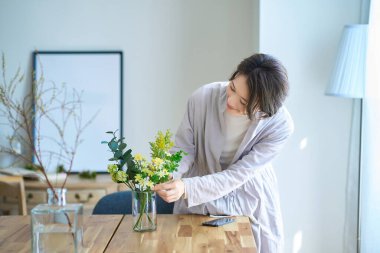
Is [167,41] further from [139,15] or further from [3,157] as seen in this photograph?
[3,157]

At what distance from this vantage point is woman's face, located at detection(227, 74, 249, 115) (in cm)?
235

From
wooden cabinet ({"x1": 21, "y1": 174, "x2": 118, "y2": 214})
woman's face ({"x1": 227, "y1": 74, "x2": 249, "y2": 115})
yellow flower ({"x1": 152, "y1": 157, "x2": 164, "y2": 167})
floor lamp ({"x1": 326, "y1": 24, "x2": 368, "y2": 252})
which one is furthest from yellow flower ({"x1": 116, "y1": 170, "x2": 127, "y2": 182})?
wooden cabinet ({"x1": 21, "y1": 174, "x2": 118, "y2": 214})

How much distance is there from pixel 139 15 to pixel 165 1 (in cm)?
22

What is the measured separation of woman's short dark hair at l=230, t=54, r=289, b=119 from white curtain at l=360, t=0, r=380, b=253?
1.08m

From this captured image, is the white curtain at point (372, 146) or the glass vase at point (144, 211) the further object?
the white curtain at point (372, 146)

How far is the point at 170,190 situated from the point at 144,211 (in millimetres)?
127

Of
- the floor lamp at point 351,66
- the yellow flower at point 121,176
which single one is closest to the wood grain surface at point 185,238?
the yellow flower at point 121,176

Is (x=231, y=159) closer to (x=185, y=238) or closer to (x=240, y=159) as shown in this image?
(x=240, y=159)

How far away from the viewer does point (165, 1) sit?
446cm

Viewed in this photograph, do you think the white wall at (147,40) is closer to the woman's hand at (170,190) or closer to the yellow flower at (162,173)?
the woman's hand at (170,190)

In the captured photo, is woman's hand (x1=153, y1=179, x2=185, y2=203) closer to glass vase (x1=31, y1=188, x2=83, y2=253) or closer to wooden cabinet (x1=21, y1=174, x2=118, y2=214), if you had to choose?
glass vase (x1=31, y1=188, x2=83, y2=253)

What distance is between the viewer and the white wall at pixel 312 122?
12.1 ft

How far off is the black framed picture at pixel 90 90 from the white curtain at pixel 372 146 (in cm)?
190

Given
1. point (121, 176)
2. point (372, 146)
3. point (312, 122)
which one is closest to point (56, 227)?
point (121, 176)
